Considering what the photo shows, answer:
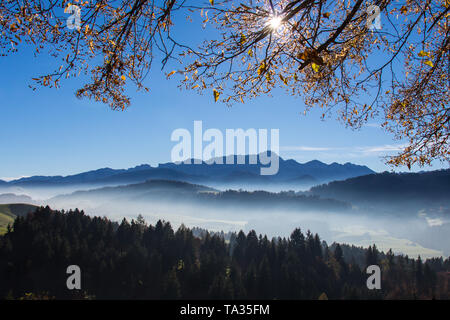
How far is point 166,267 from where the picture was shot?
76.5m

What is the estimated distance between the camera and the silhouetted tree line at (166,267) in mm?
66688

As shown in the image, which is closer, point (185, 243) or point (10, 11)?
point (10, 11)

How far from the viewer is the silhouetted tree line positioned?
6669cm

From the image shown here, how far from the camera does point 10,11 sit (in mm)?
6500

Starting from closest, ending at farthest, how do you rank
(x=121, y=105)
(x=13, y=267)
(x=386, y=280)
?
(x=121, y=105) < (x=13, y=267) < (x=386, y=280)

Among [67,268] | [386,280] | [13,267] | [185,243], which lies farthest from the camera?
[386,280]

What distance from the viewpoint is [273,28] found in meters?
6.82

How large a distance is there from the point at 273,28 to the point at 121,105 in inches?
214

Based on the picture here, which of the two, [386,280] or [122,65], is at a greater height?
[122,65]
